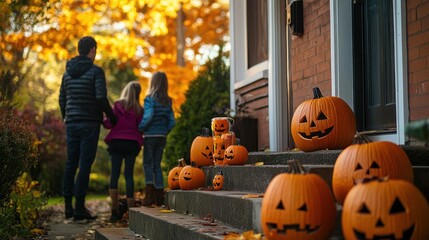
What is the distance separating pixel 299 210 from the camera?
4.16 metres

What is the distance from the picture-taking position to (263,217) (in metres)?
4.29

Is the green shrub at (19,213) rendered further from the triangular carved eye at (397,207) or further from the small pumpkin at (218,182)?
the triangular carved eye at (397,207)

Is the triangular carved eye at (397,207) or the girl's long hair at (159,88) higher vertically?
the girl's long hair at (159,88)

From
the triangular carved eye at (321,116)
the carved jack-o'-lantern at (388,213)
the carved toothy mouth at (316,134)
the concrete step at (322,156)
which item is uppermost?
the triangular carved eye at (321,116)

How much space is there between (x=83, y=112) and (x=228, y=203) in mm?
3868

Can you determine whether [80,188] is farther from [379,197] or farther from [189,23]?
[189,23]

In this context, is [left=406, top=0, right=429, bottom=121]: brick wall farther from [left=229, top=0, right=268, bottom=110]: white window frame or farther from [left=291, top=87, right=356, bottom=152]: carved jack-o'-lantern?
[left=229, top=0, right=268, bottom=110]: white window frame

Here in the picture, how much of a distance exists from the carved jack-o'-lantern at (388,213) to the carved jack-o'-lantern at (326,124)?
6.00 feet

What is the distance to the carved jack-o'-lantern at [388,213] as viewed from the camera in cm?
383

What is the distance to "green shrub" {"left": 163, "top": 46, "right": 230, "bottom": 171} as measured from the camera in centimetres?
1159

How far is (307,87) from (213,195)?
2.59 m

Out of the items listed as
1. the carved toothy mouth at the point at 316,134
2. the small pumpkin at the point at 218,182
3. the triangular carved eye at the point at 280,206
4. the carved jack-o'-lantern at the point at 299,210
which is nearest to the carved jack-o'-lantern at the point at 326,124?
the carved toothy mouth at the point at 316,134

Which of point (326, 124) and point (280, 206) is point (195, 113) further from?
point (280, 206)

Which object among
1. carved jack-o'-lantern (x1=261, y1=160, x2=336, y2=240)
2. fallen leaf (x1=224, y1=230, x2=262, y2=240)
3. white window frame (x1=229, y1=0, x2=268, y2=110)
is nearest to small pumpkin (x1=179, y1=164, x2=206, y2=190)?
fallen leaf (x1=224, y1=230, x2=262, y2=240)
